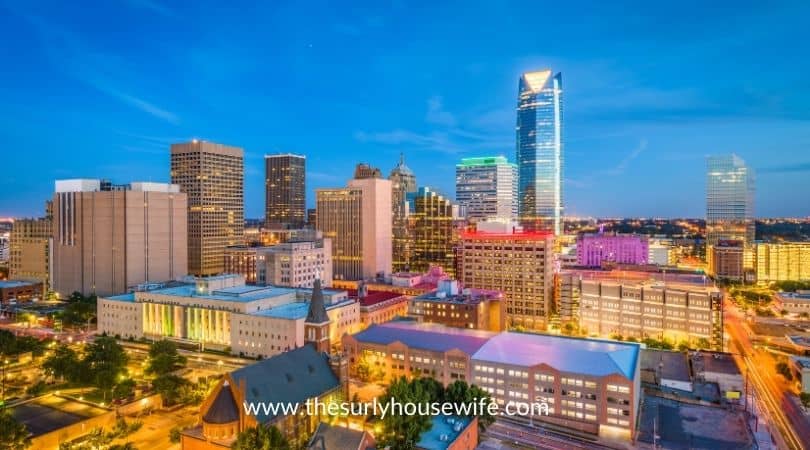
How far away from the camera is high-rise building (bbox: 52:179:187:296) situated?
167625mm

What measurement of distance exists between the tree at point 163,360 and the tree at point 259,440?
3869 centimetres

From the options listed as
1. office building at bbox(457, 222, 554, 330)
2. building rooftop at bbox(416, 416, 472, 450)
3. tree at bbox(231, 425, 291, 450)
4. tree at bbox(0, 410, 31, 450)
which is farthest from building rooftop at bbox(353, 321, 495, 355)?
tree at bbox(0, 410, 31, 450)

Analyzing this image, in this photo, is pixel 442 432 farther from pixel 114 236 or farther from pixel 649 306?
pixel 114 236

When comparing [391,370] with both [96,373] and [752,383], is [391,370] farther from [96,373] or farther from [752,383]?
[752,383]

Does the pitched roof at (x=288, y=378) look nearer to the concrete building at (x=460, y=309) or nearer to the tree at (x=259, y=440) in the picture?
the tree at (x=259, y=440)

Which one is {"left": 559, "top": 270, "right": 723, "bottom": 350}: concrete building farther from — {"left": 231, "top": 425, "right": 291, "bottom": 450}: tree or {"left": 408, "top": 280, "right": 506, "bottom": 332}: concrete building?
{"left": 231, "top": 425, "right": 291, "bottom": 450}: tree

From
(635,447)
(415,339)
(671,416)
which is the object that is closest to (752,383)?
(671,416)

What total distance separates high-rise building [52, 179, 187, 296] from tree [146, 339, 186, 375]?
289 feet

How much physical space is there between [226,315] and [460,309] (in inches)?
2120

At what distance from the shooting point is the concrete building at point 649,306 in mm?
114938

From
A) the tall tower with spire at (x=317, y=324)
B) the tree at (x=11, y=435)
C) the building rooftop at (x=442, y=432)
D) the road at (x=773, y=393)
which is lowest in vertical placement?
the road at (x=773, y=393)

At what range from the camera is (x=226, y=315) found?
112312mm

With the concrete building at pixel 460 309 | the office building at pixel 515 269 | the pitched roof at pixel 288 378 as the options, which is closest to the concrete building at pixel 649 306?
the office building at pixel 515 269

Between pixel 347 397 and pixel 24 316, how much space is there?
11575 centimetres
